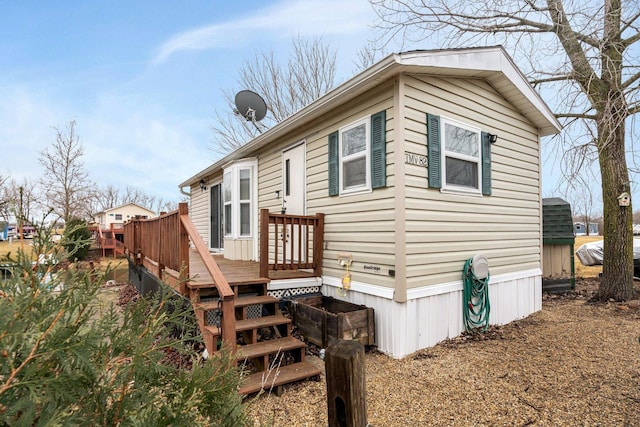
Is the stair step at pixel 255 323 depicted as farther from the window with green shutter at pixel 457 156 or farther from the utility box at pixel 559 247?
the utility box at pixel 559 247

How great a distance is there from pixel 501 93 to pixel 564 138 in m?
2.13

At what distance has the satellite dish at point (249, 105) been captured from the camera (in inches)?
317

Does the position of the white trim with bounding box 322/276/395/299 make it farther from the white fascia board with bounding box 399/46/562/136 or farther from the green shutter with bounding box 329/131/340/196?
the white fascia board with bounding box 399/46/562/136

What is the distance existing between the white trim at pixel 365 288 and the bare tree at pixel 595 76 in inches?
192

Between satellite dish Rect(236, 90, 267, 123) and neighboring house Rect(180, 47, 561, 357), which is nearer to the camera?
neighboring house Rect(180, 47, 561, 357)

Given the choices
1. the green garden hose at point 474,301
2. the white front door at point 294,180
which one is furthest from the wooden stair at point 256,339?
the green garden hose at point 474,301

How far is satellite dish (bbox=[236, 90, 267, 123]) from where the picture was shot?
317 inches

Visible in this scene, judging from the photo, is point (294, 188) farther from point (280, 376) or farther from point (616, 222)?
point (616, 222)

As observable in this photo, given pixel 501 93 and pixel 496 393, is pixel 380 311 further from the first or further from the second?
pixel 501 93

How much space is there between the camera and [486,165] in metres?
5.04

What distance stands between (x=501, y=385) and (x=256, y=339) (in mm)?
2348

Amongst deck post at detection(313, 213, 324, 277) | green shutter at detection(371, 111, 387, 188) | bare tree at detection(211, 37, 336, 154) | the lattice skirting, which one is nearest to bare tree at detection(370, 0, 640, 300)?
green shutter at detection(371, 111, 387, 188)

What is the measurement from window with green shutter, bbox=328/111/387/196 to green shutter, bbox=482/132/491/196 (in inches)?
71.7

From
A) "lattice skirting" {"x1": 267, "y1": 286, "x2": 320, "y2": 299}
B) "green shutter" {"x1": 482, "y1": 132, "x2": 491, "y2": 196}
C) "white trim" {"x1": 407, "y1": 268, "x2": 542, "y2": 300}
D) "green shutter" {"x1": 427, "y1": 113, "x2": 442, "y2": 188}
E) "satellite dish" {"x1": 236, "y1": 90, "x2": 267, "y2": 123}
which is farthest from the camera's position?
"satellite dish" {"x1": 236, "y1": 90, "x2": 267, "y2": 123}
